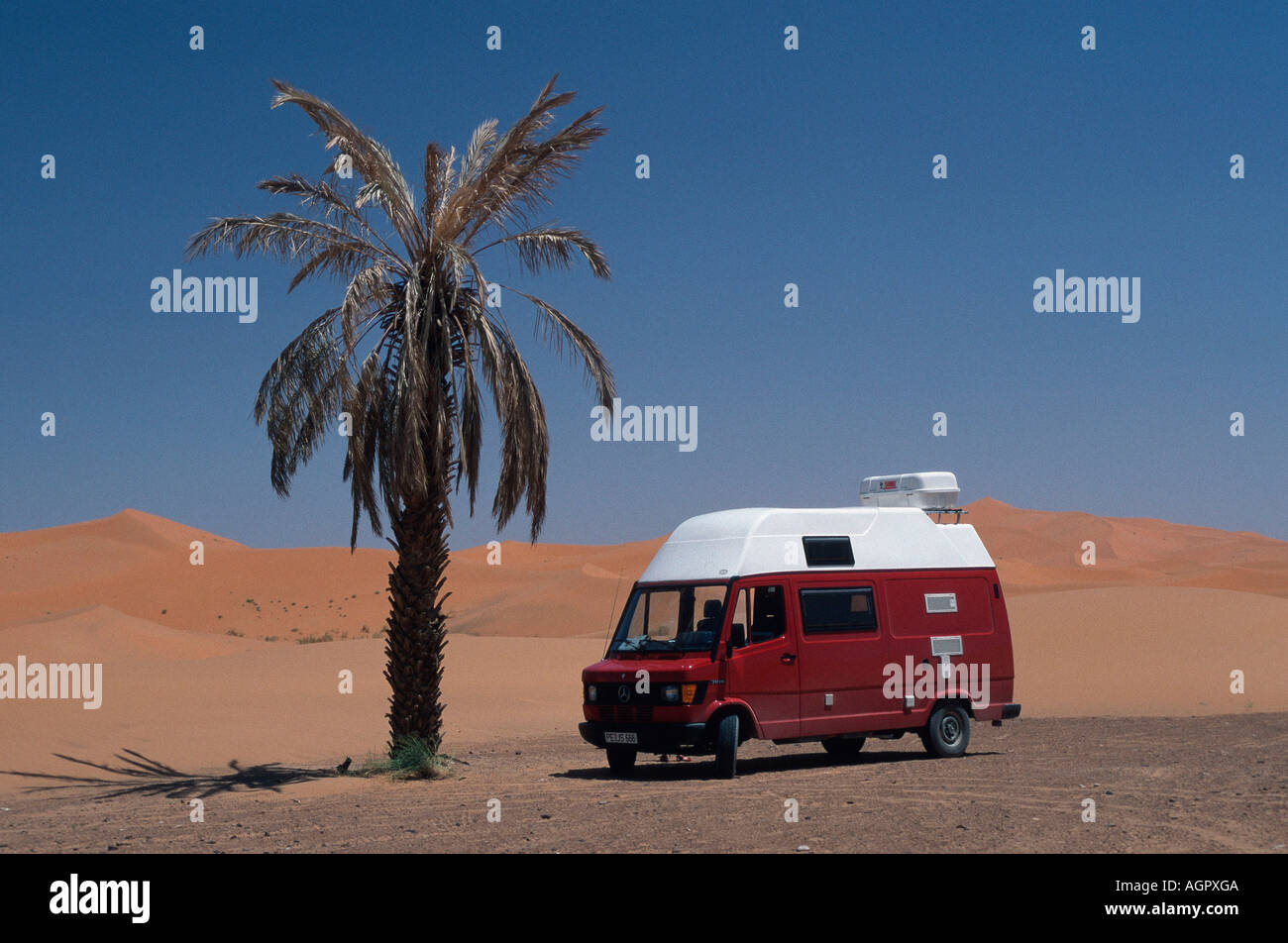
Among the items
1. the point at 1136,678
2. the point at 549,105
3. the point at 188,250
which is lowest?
the point at 1136,678

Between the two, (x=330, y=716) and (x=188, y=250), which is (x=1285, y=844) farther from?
(x=330, y=716)

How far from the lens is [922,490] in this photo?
54.9ft

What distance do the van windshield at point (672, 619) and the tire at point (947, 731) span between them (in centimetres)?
364

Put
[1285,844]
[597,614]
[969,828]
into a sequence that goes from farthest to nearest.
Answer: [597,614] → [969,828] → [1285,844]

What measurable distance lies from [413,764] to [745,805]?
5.51m

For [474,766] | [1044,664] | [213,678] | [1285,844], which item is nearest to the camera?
[1285,844]

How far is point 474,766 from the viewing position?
1727 centimetres

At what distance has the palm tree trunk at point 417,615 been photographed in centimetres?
1570

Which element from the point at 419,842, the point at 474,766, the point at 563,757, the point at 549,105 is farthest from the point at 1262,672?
the point at 419,842

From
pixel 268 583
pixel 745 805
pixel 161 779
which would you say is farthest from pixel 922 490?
pixel 268 583

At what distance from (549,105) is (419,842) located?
33.1ft

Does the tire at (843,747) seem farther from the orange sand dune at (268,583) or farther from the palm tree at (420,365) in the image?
the orange sand dune at (268,583)

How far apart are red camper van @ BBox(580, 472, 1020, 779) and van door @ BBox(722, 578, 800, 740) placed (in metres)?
0.02

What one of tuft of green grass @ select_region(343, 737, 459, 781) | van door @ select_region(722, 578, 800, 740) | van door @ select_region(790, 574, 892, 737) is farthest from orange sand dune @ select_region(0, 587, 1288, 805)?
van door @ select_region(790, 574, 892, 737)
